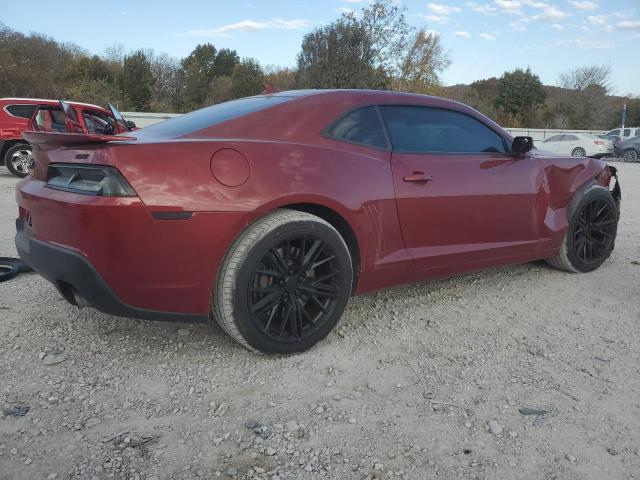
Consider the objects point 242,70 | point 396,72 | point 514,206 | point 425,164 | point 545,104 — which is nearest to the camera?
point 425,164

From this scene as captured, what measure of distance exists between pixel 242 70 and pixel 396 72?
48.9 ft

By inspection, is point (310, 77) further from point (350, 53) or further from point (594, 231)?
point (594, 231)

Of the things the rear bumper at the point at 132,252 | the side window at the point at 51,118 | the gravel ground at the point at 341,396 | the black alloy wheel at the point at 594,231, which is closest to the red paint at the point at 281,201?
the rear bumper at the point at 132,252

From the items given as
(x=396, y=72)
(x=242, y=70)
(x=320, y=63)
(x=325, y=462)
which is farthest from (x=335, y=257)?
(x=242, y=70)

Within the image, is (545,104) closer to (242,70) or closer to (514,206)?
(242,70)

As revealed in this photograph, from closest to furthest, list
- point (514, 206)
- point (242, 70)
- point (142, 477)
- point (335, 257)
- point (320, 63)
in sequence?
1. point (142, 477)
2. point (335, 257)
3. point (514, 206)
4. point (320, 63)
5. point (242, 70)

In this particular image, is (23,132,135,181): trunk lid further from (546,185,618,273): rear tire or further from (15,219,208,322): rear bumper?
(546,185,618,273): rear tire

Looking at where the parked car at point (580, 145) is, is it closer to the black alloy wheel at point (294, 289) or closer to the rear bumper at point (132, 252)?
→ the black alloy wheel at point (294, 289)

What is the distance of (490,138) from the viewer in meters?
3.69

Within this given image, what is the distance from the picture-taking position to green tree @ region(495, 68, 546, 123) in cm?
4597

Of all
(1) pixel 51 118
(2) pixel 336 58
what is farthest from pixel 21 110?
(2) pixel 336 58

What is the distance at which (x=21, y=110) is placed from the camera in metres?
11.3

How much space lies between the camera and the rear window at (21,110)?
11172 mm

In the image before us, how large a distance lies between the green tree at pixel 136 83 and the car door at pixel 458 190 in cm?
3251
